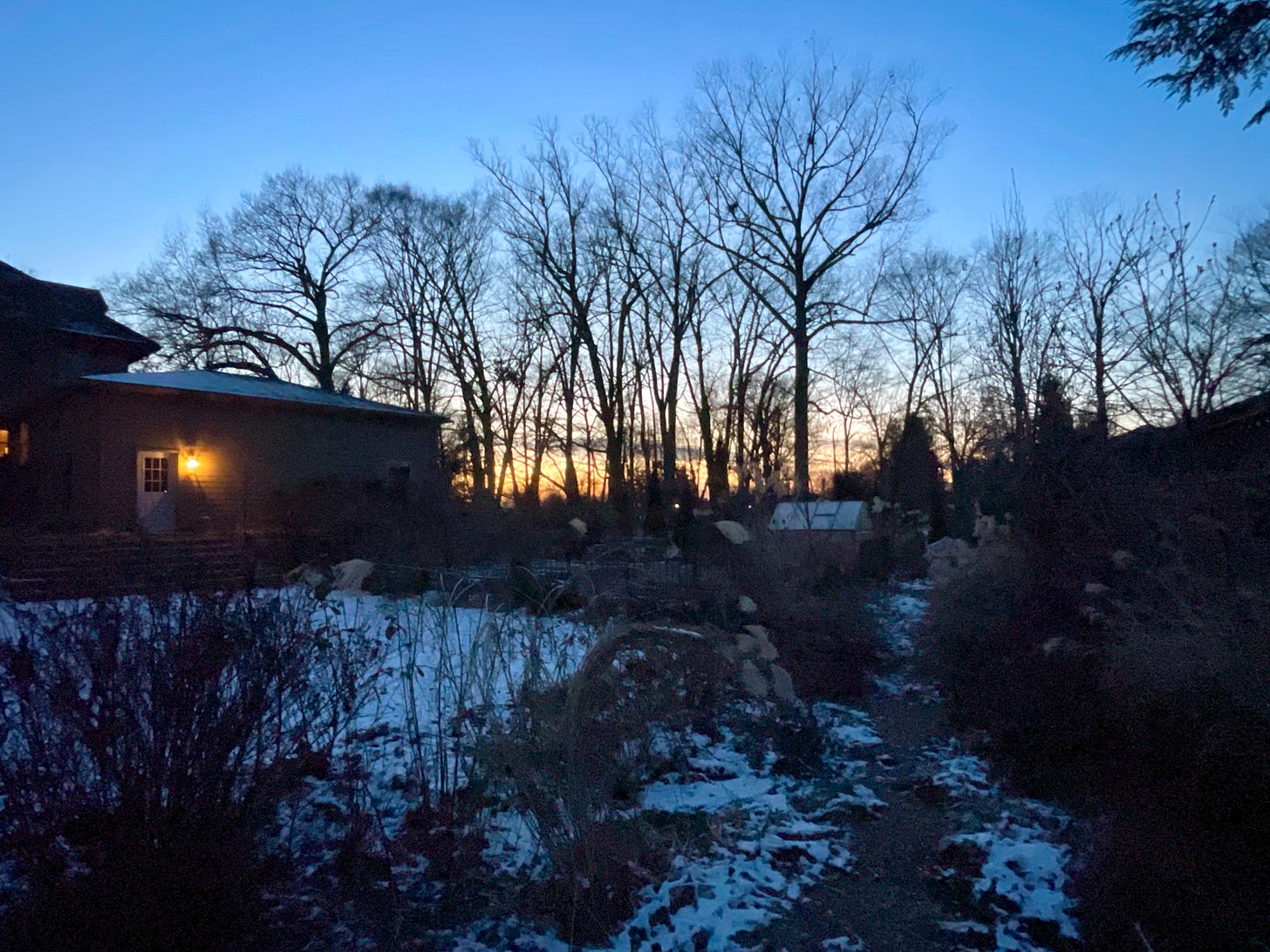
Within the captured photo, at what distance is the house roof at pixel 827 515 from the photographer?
1758 cm

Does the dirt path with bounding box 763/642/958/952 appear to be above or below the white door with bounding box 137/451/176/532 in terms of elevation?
below

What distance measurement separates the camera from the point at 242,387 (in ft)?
68.9

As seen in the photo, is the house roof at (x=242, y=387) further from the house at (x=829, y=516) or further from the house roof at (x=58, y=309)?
the house at (x=829, y=516)

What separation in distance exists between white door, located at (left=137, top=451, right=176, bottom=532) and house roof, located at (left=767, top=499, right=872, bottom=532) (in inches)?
492

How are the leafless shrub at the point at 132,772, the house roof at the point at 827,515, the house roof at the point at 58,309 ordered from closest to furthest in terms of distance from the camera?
the leafless shrub at the point at 132,772
the house roof at the point at 827,515
the house roof at the point at 58,309

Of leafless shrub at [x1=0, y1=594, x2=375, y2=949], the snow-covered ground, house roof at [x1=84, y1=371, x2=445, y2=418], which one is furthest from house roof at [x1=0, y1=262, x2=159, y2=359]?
leafless shrub at [x1=0, y1=594, x2=375, y2=949]

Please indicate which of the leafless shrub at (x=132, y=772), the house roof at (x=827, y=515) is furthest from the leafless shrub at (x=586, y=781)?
the house roof at (x=827, y=515)

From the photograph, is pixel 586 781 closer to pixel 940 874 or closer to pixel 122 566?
pixel 940 874

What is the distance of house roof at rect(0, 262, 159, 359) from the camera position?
1944cm

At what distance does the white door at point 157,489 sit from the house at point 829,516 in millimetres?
12484

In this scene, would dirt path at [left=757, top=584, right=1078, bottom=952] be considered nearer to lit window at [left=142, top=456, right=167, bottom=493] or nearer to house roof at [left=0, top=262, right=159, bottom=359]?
lit window at [left=142, top=456, right=167, bottom=493]

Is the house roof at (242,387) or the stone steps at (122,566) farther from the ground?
the house roof at (242,387)

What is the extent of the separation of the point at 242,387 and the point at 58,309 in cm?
506

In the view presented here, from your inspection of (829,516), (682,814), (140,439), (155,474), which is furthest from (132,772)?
(155,474)
